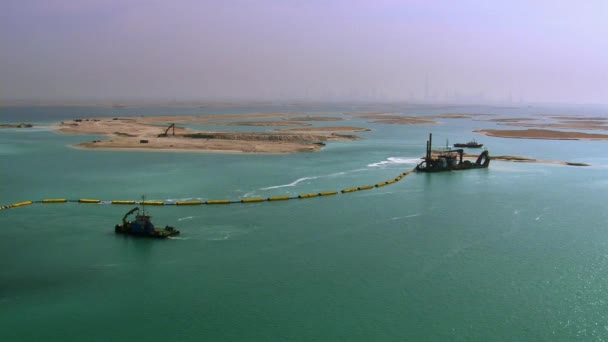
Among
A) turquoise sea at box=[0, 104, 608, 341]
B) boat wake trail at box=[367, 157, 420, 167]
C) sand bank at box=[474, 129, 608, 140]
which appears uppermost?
sand bank at box=[474, 129, 608, 140]

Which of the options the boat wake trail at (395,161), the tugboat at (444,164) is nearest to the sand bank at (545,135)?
the boat wake trail at (395,161)

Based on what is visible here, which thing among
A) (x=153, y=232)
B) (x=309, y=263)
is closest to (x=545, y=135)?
(x=309, y=263)

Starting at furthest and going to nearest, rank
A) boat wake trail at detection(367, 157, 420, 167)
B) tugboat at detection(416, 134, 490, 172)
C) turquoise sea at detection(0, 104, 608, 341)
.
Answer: boat wake trail at detection(367, 157, 420, 167)
tugboat at detection(416, 134, 490, 172)
turquoise sea at detection(0, 104, 608, 341)

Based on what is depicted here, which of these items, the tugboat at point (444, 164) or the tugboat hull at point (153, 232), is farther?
the tugboat at point (444, 164)

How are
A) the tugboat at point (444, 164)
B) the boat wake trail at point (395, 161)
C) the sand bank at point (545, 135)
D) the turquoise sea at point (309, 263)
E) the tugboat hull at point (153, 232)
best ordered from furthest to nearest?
the sand bank at point (545, 135)
the boat wake trail at point (395, 161)
the tugboat at point (444, 164)
the tugboat hull at point (153, 232)
the turquoise sea at point (309, 263)

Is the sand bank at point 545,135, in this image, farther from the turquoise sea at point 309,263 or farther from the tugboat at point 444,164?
the turquoise sea at point 309,263

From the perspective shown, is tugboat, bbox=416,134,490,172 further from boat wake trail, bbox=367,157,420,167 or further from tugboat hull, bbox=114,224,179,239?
tugboat hull, bbox=114,224,179,239

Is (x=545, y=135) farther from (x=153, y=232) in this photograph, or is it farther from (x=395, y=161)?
(x=153, y=232)

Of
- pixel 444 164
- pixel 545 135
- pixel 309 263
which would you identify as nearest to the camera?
pixel 309 263

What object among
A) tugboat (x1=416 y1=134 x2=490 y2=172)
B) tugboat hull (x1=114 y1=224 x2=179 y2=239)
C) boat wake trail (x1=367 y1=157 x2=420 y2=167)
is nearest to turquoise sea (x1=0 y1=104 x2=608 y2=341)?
tugboat hull (x1=114 y1=224 x2=179 y2=239)
